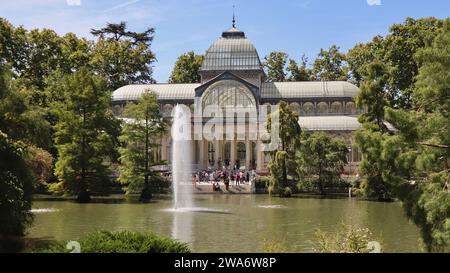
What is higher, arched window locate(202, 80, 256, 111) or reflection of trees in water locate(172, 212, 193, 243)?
arched window locate(202, 80, 256, 111)

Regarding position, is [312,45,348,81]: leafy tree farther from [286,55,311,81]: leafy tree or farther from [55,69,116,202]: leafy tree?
[55,69,116,202]: leafy tree

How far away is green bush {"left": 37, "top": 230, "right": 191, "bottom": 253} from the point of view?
9836 mm

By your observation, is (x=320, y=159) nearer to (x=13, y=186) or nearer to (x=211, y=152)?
(x=211, y=152)

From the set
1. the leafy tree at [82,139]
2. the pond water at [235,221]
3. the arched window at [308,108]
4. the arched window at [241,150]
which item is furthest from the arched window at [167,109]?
the pond water at [235,221]

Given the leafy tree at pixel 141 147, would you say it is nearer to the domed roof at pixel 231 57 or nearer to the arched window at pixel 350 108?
the domed roof at pixel 231 57

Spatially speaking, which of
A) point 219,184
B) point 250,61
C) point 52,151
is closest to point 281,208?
point 219,184

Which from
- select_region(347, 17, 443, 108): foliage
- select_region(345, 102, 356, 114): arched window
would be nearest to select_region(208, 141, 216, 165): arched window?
select_region(345, 102, 356, 114): arched window

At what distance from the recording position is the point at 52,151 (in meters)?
50.9

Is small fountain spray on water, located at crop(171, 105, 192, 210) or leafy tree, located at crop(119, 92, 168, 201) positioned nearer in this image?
small fountain spray on water, located at crop(171, 105, 192, 210)

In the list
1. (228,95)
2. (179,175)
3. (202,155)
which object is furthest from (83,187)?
(228,95)

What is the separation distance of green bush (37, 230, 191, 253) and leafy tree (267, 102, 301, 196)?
35432 millimetres

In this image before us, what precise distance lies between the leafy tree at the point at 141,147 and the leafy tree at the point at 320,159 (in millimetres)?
11658

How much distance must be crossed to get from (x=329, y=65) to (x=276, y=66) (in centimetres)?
774

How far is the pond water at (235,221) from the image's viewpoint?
74.6ft
